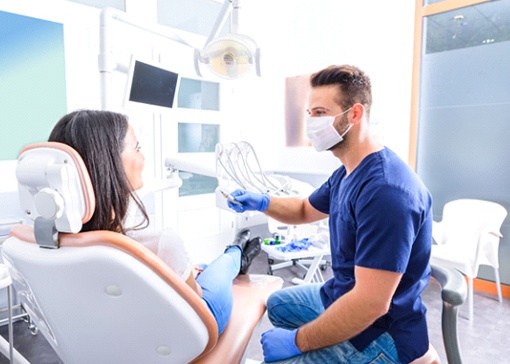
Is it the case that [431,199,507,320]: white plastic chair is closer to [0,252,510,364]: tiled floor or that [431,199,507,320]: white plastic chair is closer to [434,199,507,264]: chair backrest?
[434,199,507,264]: chair backrest

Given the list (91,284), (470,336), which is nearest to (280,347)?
(91,284)

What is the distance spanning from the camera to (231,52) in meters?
1.34

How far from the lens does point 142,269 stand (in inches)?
26.4

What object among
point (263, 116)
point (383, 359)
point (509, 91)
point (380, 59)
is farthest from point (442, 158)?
point (383, 359)

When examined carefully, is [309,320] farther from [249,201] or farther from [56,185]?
[56,185]

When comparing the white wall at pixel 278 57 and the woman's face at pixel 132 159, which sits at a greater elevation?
the white wall at pixel 278 57

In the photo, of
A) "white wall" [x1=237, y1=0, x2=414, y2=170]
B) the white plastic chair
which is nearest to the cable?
"white wall" [x1=237, y1=0, x2=414, y2=170]

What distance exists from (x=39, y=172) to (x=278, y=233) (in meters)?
2.35

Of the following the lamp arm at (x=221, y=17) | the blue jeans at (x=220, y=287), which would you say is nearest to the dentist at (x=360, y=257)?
the blue jeans at (x=220, y=287)

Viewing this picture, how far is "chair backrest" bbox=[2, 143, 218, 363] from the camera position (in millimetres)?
634

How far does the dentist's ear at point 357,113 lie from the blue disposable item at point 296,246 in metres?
1.40

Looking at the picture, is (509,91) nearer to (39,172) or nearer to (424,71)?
(424,71)

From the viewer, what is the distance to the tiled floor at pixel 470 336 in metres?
1.87

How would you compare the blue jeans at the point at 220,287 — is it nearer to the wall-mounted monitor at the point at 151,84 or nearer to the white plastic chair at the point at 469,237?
the wall-mounted monitor at the point at 151,84
